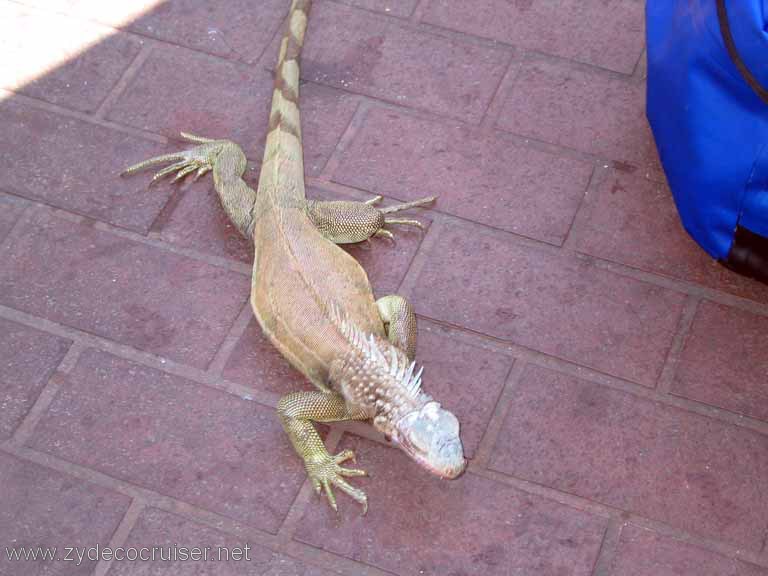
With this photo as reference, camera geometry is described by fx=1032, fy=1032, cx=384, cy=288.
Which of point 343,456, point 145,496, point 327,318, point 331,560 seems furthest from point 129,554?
point 327,318

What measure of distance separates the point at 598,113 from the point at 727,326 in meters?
1.15

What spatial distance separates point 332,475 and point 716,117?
72.4 inches

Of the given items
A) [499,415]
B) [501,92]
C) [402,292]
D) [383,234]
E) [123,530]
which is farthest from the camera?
[501,92]

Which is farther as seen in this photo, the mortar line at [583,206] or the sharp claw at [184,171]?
the sharp claw at [184,171]

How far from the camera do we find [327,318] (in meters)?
3.69

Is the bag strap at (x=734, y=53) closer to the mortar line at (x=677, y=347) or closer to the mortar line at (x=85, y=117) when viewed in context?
the mortar line at (x=677, y=347)

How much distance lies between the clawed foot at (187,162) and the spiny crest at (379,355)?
3.55 feet

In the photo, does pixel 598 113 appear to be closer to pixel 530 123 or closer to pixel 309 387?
pixel 530 123

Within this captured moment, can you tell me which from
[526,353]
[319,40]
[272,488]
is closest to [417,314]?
[526,353]

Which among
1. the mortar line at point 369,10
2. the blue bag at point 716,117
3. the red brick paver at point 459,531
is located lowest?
the red brick paver at point 459,531

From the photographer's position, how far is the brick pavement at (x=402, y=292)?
359 centimetres

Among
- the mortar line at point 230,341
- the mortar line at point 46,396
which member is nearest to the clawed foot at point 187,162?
the mortar line at point 230,341

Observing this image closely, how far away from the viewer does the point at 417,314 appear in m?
4.02

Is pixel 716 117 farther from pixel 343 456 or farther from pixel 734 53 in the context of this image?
pixel 343 456
